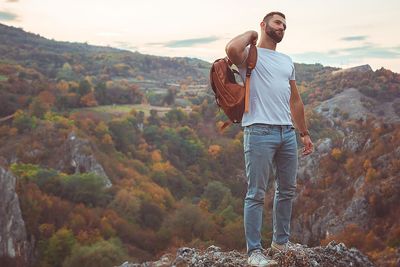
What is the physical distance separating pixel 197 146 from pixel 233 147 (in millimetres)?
6330

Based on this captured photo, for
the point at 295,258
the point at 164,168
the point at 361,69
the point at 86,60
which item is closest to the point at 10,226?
the point at 295,258

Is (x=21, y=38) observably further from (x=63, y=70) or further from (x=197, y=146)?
(x=197, y=146)

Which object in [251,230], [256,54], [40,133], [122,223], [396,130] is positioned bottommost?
[122,223]

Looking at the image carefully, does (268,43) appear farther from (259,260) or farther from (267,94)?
(259,260)

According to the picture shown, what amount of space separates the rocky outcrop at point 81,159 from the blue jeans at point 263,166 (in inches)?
2194

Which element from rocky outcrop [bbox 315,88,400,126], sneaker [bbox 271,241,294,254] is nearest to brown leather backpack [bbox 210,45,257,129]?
sneaker [bbox 271,241,294,254]

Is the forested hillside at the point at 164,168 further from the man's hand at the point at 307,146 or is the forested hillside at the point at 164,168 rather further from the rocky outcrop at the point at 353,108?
the man's hand at the point at 307,146

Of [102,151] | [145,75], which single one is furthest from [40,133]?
[145,75]

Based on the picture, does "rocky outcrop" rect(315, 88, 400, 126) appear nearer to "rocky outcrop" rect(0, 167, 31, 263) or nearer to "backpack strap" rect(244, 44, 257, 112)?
"rocky outcrop" rect(0, 167, 31, 263)

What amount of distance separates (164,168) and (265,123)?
71274 millimetres

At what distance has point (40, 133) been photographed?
65750mm

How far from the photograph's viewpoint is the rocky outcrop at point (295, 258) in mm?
4117

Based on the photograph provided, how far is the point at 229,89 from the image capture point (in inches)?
150

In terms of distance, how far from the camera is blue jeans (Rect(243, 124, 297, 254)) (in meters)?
3.71
